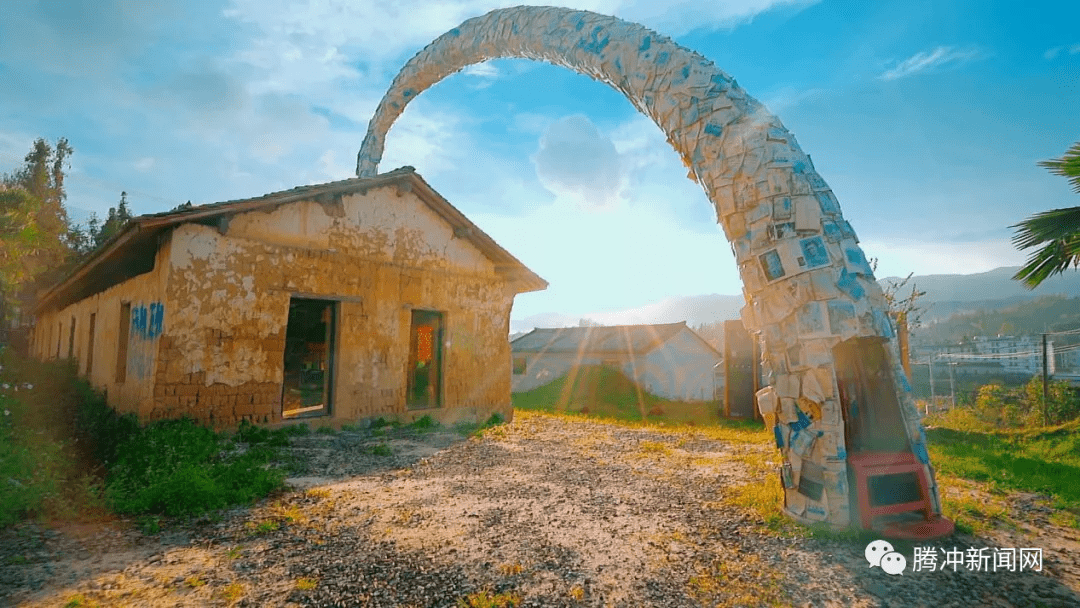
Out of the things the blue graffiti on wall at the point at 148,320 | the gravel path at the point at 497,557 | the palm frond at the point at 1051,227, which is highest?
the palm frond at the point at 1051,227

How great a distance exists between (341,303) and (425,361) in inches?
122

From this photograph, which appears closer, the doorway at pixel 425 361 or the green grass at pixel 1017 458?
the green grass at pixel 1017 458

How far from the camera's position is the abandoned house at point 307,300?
23.2 feet

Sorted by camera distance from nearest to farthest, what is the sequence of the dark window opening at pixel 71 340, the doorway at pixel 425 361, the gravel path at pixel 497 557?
the gravel path at pixel 497 557
the doorway at pixel 425 361
the dark window opening at pixel 71 340

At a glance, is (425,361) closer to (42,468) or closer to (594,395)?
(42,468)

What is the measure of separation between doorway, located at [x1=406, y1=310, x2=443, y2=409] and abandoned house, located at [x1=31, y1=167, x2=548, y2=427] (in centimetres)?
4

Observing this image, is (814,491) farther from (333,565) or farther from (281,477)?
(281,477)

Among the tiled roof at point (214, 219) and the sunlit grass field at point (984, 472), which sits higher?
the tiled roof at point (214, 219)

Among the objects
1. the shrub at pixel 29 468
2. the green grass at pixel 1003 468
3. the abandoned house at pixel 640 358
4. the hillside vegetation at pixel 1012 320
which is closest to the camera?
the shrub at pixel 29 468

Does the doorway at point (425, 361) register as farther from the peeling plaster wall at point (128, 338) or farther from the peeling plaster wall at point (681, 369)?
the peeling plaster wall at point (681, 369)

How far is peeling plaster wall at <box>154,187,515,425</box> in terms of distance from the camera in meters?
7.10

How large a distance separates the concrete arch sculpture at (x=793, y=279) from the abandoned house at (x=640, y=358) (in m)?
18.6

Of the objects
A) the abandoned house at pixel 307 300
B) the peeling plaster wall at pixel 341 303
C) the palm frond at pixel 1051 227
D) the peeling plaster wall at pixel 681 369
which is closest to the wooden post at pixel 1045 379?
the palm frond at pixel 1051 227

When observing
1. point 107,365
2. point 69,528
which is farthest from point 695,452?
point 107,365
